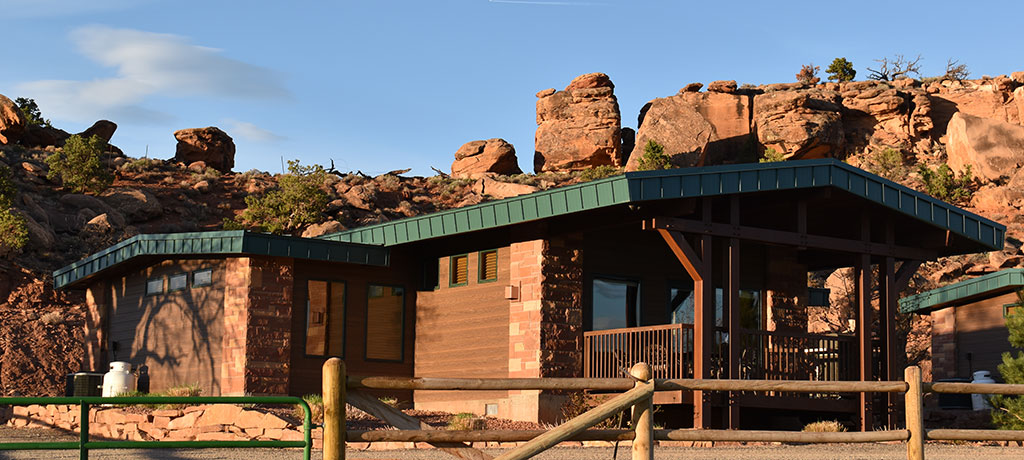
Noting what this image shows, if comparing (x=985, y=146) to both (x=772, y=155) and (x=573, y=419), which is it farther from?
(x=573, y=419)

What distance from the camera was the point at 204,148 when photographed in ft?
172

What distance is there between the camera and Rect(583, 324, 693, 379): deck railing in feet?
54.9

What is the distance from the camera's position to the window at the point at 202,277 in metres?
19.2

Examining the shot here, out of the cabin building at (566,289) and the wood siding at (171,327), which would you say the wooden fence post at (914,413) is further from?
the wood siding at (171,327)

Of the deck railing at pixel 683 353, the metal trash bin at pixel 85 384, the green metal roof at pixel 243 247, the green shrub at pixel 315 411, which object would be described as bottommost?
the green shrub at pixel 315 411

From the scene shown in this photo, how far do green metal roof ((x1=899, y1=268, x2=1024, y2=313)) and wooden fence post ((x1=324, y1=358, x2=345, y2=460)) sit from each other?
752 inches

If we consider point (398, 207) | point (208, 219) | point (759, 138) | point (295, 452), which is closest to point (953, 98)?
point (759, 138)

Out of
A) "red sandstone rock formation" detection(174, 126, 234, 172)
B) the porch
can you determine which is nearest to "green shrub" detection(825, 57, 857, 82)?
"red sandstone rock formation" detection(174, 126, 234, 172)

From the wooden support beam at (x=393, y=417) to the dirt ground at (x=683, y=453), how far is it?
396 cm

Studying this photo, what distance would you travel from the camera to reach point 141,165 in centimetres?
4831

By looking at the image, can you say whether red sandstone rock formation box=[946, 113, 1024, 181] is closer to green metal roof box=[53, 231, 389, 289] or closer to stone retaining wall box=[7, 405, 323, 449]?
→ green metal roof box=[53, 231, 389, 289]

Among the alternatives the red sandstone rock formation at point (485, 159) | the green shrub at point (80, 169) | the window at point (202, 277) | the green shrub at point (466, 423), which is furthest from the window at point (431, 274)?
the red sandstone rock formation at point (485, 159)

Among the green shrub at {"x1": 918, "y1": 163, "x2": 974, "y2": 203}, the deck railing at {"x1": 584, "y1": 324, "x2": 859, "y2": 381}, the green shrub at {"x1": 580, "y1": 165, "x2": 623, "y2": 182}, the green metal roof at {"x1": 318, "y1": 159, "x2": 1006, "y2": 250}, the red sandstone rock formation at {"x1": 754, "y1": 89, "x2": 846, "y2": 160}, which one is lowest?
the deck railing at {"x1": 584, "y1": 324, "x2": 859, "y2": 381}

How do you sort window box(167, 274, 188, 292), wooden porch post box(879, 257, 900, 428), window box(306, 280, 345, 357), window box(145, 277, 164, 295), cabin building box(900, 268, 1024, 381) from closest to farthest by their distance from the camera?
wooden porch post box(879, 257, 900, 428) < window box(306, 280, 345, 357) < window box(167, 274, 188, 292) < window box(145, 277, 164, 295) < cabin building box(900, 268, 1024, 381)
